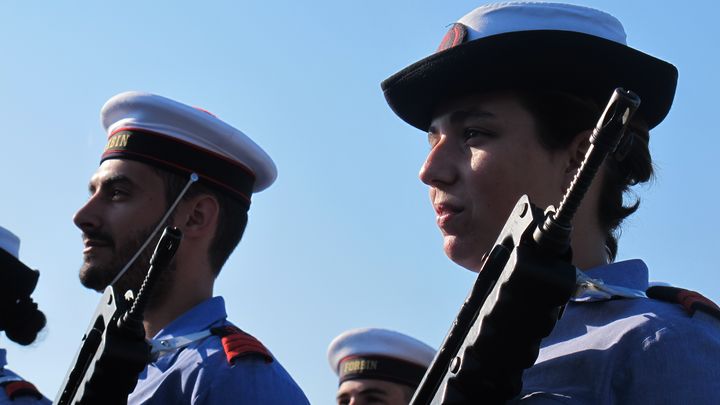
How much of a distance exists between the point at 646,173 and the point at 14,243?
5.46m

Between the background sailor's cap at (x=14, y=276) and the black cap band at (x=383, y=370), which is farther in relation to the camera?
the black cap band at (x=383, y=370)

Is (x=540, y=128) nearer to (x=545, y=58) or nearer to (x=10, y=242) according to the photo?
(x=545, y=58)

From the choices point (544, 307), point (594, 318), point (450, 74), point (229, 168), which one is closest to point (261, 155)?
point (229, 168)

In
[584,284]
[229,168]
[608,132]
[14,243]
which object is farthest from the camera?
[14,243]

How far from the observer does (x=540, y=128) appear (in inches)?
151

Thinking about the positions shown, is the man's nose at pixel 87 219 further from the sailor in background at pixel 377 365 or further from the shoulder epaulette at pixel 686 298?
the sailor in background at pixel 377 365

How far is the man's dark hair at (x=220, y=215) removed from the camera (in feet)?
19.6

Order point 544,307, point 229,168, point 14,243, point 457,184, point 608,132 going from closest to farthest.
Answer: point 608,132
point 544,307
point 457,184
point 229,168
point 14,243

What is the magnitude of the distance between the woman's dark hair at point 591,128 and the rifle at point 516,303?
86 centimetres

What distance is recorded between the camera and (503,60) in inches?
153

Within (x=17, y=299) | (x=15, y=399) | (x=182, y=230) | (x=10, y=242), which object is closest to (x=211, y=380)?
(x=182, y=230)

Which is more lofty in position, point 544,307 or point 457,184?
point 457,184

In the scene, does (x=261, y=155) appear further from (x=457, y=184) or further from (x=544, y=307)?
(x=544, y=307)

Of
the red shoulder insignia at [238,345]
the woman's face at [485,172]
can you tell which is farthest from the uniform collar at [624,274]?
the red shoulder insignia at [238,345]
